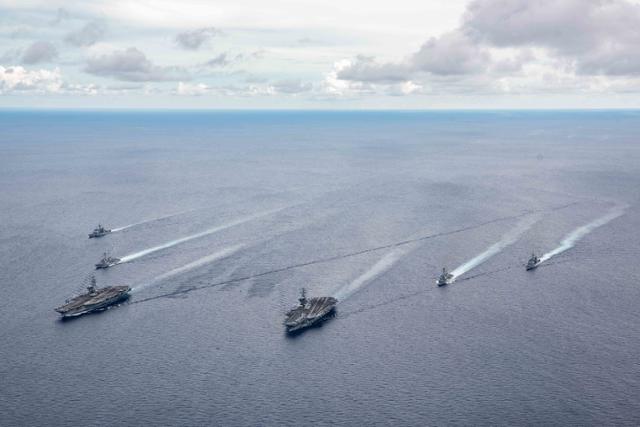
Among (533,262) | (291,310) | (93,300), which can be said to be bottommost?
(291,310)

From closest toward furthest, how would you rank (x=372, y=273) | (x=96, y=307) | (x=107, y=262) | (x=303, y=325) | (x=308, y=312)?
(x=303, y=325), (x=308, y=312), (x=96, y=307), (x=372, y=273), (x=107, y=262)

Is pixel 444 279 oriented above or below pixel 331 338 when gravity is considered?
above

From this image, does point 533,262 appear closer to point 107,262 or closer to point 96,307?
point 96,307

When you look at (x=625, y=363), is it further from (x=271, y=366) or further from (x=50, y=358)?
(x=50, y=358)

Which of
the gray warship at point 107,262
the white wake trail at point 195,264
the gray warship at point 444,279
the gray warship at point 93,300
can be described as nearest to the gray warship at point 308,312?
the gray warship at point 444,279

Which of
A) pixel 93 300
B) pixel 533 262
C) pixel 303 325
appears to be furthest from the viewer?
pixel 533 262

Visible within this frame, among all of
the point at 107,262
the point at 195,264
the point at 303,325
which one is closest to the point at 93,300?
the point at 107,262

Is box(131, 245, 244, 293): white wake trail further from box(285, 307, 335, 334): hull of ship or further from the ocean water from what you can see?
box(285, 307, 335, 334): hull of ship
